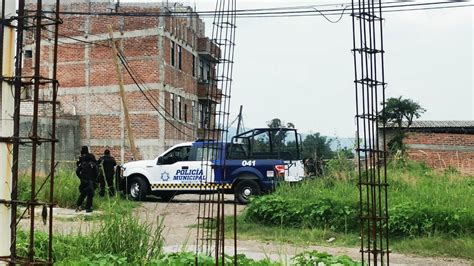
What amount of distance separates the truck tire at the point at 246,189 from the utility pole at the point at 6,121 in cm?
1467

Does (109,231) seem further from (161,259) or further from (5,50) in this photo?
(5,50)

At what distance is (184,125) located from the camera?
3341cm

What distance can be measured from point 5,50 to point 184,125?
1173 inches

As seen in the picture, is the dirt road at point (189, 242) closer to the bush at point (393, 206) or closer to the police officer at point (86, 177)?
the police officer at point (86, 177)

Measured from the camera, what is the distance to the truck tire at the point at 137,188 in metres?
19.6

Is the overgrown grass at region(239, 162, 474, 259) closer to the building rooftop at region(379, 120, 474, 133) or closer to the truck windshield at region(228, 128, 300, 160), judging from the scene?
the truck windshield at region(228, 128, 300, 160)

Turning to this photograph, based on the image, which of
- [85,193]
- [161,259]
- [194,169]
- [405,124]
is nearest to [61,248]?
[161,259]

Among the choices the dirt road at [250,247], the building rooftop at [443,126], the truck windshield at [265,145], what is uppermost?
the building rooftop at [443,126]

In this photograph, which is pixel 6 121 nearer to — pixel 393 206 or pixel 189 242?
pixel 189 242

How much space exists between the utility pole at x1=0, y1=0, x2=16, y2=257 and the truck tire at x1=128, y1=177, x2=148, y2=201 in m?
15.8

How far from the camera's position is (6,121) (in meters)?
3.61

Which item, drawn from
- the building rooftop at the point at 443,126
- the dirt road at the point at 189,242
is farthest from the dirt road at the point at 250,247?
the building rooftop at the point at 443,126

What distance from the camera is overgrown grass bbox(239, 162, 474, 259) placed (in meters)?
11.1

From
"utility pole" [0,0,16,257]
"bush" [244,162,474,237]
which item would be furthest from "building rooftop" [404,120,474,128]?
"utility pole" [0,0,16,257]
